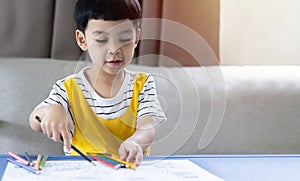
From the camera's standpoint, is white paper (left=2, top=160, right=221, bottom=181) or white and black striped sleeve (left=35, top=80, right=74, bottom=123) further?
white and black striped sleeve (left=35, top=80, right=74, bottom=123)

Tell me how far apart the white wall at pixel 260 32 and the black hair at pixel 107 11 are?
729 millimetres

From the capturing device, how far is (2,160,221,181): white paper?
26.7 inches

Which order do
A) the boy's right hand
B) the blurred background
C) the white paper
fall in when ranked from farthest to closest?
1. the blurred background
2. the boy's right hand
3. the white paper

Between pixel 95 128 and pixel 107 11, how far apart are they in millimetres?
209

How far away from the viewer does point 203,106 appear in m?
1.13

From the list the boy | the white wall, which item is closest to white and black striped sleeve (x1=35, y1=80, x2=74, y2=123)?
the boy

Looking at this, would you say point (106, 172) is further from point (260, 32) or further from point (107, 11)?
point (260, 32)

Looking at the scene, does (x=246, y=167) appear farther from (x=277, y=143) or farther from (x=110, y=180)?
(x=277, y=143)

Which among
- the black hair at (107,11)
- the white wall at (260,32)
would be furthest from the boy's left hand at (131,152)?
the white wall at (260,32)

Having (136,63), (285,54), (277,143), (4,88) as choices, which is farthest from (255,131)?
(4,88)

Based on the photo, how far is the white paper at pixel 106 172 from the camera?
68 centimetres

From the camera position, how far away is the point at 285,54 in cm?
160

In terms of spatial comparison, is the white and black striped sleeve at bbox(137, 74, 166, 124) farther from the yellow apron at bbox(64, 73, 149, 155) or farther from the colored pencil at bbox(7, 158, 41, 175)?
the colored pencil at bbox(7, 158, 41, 175)

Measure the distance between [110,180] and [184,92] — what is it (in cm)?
31
